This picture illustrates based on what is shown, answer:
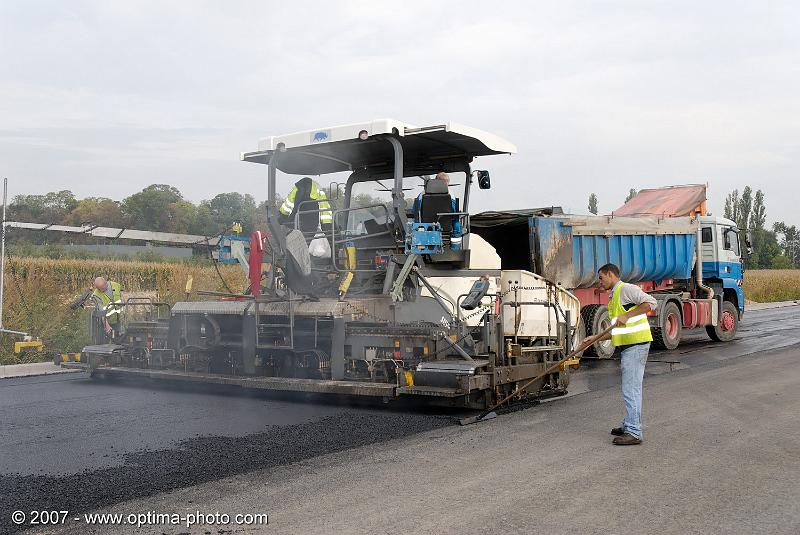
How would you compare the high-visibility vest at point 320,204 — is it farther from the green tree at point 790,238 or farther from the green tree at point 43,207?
the green tree at point 790,238

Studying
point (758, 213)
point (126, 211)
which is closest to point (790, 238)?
point (758, 213)

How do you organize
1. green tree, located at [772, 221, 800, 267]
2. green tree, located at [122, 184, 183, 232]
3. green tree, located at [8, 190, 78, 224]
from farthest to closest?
1. green tree, located at [772, 221, 800, 267]
2. green tree, located at [8, 190, 78, 224]
3. green tree, located at [122, 184, 183, 232]

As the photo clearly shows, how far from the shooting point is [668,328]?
14258 mm

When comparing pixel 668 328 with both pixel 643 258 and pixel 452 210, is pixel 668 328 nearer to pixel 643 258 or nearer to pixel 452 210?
pixel 643 258

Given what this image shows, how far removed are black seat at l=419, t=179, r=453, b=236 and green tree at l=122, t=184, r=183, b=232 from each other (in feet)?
60.0

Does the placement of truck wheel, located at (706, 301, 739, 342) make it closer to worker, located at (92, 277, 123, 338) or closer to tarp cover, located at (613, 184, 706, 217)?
tarp cover, located at (613, 184, 706, 217)

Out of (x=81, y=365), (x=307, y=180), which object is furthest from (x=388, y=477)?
(x=81, y=365)

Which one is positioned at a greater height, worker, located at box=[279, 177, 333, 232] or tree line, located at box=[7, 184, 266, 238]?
tree line, located at box=[7, 184, 266, 238]

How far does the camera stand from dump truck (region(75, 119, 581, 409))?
759 cm

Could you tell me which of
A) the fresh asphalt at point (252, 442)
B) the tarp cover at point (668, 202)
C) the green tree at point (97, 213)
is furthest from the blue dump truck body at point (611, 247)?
the green tree at point (97, 213)

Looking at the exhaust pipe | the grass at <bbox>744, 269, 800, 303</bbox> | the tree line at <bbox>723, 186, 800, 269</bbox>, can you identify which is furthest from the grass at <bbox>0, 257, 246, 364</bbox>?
the tree line at <bbox>723, 186, 800, 269</bbox>

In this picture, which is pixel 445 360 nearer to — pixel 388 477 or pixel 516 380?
pixel 516 380

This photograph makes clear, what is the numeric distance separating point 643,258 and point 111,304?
29.6ft

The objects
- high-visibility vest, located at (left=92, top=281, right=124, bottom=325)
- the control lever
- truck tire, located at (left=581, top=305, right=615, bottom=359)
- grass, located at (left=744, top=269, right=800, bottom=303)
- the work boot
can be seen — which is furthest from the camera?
grass, located at (left=744, top=269, right=800, bottom=303)
